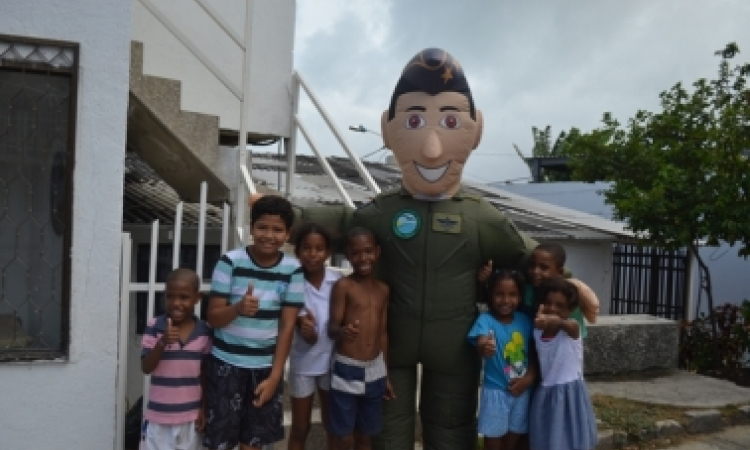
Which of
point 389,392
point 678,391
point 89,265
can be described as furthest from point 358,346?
point 678,391

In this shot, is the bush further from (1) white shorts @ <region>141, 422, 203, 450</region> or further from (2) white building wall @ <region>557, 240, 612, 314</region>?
(1) white shorts @ <region>141, 422, 203, 450</region>

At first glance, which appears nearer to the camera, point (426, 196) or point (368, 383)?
point (368, 383)

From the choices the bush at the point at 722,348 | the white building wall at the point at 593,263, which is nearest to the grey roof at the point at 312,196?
the white building wall at the point at 593,263

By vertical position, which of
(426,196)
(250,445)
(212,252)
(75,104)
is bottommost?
(250,445)

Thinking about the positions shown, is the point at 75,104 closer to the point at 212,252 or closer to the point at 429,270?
the point at 429,270

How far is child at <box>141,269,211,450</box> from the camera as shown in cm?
286

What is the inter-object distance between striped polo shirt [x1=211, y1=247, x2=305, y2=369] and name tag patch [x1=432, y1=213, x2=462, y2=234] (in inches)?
28.3

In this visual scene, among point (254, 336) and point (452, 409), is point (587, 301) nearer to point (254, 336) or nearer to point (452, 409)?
point (452, 409)

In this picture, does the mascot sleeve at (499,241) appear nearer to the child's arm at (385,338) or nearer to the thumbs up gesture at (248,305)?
the child's arm at (385,338)

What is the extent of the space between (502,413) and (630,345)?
341 cm

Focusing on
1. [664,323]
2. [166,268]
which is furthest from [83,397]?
[664,323]

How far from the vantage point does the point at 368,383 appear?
3.06 metres

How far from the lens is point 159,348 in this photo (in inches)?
111

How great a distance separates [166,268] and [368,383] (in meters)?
3.51
